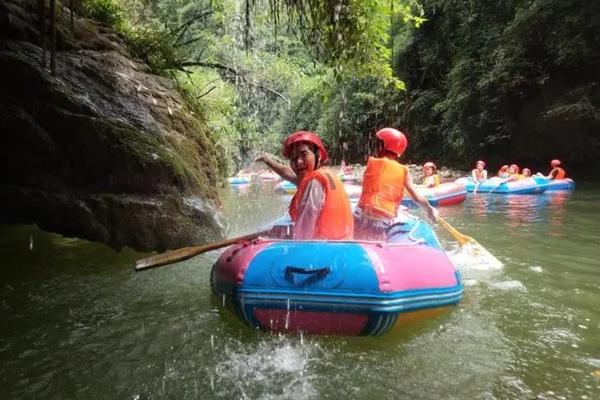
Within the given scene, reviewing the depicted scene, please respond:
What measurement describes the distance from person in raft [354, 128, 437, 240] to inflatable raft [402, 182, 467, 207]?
19.5ft

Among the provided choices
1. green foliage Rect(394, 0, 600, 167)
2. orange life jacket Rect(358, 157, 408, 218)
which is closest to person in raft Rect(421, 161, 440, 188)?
green foliage Rect(394, 0, 600, 167)

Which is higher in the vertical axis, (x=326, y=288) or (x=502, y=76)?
(x=502, y=76)

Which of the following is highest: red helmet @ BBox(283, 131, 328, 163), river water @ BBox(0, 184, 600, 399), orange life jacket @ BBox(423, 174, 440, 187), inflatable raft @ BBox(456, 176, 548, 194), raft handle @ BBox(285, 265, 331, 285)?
red helmet @ BBox(283, 131, 328, 163)

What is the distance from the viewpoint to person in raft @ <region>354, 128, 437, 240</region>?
4617 millimetres

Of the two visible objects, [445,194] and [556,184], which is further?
[556,184]

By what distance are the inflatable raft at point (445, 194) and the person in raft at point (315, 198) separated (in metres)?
7.03

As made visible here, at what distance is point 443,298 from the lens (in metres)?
3.57

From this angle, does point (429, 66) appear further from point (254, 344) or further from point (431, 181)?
point (254, 344)

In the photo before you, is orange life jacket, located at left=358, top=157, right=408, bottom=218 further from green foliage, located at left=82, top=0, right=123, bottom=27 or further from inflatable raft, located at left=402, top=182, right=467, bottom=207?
inflatable raft, located at left=402, top=182, right=467, bottom=207

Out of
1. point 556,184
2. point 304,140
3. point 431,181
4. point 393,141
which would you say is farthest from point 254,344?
point 556,184

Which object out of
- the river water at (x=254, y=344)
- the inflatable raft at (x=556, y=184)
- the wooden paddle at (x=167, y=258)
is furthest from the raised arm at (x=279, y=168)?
the inflatable raft at (x=556, y=184)

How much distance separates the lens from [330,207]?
371cm

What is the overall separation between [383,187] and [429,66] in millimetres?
17660

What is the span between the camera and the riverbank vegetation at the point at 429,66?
246 inches
